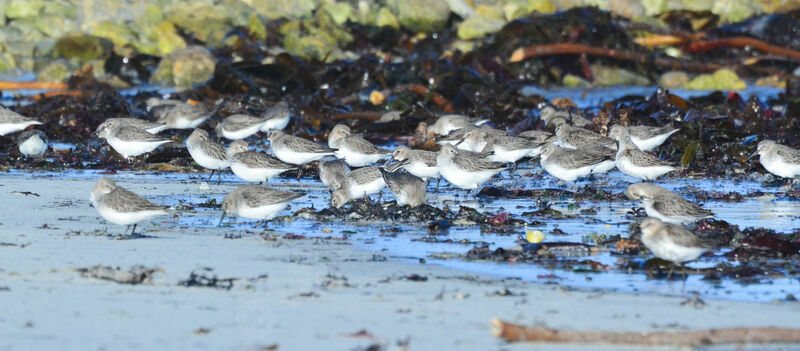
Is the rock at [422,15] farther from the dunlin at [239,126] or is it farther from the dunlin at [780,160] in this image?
the dunlin at [780,160]

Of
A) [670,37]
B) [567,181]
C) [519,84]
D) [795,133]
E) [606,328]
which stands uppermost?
[670,37]

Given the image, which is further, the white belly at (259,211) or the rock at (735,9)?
the rock at (735,9)

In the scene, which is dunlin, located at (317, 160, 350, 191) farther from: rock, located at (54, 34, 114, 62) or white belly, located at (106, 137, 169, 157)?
rock, located at (54, 34, 114, 62)

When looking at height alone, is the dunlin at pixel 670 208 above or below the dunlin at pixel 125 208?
above

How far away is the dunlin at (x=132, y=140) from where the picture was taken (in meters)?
12.9

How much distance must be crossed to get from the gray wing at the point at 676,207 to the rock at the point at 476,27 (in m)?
17.7

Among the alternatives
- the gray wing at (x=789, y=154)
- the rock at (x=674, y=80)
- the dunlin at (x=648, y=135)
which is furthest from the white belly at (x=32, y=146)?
the rock at (x=674, y=80)

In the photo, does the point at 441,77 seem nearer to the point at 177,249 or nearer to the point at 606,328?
the point at 177,249

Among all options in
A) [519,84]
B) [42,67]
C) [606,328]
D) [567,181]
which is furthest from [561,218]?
[42,67]

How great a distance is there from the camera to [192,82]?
22000 mm

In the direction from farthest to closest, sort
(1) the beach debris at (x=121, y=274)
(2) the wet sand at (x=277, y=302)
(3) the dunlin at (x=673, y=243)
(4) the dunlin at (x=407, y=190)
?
(4) the dunlin at (x=407, y=190), (3) the dunlin at (x=673, y=243), (1) the beach debris at (x=121, y=274), (2) the wet sand at (x=277, y=302)

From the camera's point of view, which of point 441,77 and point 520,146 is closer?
point 520,146

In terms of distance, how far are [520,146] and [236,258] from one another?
20.9 feet

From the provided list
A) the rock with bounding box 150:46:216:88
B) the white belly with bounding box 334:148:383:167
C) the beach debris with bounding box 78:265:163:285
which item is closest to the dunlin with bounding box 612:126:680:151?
the white belly with bounding box 334:148:383:167
